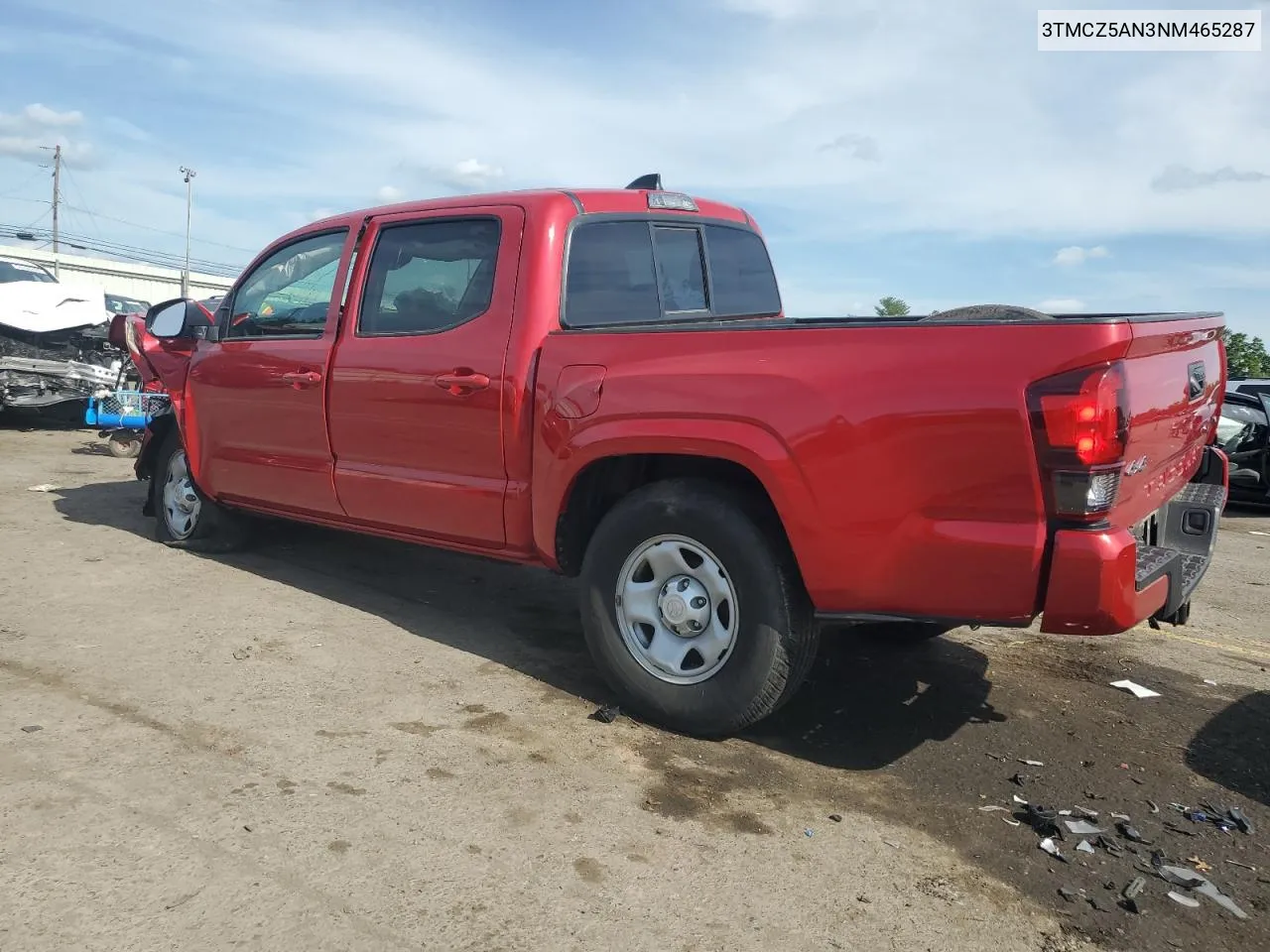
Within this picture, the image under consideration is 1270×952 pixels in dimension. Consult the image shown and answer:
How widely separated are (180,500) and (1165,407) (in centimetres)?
549

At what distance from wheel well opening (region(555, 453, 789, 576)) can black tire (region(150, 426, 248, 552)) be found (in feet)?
9.49

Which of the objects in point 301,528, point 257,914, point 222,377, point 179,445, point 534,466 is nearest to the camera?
point 257,914

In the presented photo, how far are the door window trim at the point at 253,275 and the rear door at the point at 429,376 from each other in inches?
6.5

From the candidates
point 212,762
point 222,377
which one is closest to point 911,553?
point 212,762

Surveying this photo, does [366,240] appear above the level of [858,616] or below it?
above

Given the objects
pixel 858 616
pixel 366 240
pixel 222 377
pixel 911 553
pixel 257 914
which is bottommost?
pixel 257 914

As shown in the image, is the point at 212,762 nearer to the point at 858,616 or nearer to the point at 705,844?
the point at 705,844

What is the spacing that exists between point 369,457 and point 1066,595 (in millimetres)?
Answer: 3107

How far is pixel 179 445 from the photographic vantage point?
20.7ft

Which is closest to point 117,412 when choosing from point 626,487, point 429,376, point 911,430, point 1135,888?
point 429,376

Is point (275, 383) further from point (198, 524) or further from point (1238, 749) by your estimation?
point (1238, 749)

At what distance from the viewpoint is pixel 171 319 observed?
19.7 feet

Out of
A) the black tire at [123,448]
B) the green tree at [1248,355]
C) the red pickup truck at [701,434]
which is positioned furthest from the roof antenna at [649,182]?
the green tree at [1248,355]

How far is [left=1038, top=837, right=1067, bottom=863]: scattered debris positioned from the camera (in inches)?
115
